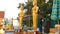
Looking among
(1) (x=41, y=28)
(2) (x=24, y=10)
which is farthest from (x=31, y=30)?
(2) (x=24, y=10)

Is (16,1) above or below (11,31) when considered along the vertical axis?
above

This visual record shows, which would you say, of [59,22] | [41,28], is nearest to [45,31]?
[41,28]

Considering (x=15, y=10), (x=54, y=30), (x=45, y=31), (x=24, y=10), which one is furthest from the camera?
(x=15, y=10)

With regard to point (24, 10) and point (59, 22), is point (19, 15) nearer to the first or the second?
point (24, 10)

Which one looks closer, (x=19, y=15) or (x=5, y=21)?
(x=19, y=15)

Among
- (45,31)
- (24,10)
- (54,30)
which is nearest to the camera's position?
(54,30)

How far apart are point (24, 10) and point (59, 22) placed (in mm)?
540

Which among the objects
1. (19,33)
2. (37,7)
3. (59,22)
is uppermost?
(37,7)

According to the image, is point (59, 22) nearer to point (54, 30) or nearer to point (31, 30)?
point (54, 30)

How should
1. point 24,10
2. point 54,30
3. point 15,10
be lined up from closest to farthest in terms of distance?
point 54,30 → point 24,10 → point 15,10

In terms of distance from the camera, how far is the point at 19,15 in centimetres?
248

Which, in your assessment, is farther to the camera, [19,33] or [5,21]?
[5,21]

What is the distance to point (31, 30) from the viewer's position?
2271 mm

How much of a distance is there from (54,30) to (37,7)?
34 cm
